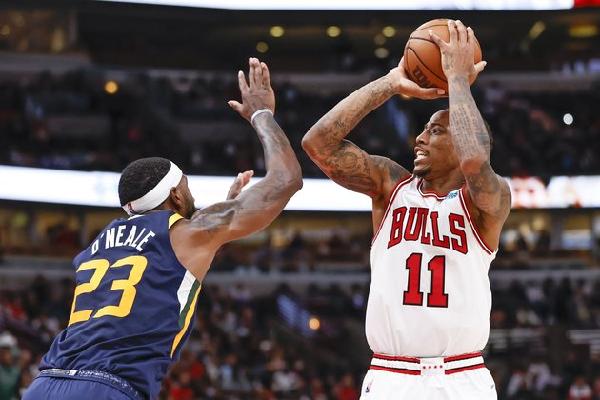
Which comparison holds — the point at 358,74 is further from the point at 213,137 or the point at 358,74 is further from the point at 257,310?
the point at 257,310

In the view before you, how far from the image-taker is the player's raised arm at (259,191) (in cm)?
561

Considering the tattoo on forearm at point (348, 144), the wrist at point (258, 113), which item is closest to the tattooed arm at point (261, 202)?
the wrist at point (258, 113)

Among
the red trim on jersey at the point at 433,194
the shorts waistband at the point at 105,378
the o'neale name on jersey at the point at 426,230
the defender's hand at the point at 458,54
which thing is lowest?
the shorts waistband at the point at 105,378

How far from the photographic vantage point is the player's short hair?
5609 mm

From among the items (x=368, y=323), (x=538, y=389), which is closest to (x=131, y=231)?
(x=368, y=323)

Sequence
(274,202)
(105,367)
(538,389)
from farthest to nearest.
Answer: (538,389) → (274,202) → (105,367)

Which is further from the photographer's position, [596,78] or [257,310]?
[596,78]

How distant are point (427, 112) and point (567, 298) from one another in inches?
304

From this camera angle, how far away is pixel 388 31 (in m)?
32.7

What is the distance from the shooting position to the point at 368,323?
642 cm

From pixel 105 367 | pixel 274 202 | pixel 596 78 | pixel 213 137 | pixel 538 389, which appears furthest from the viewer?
pixel 596 78

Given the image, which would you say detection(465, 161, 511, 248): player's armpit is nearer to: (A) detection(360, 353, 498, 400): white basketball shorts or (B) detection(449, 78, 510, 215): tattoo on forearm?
(B) detection(449, 78, 510, 215): tattoo on forearm

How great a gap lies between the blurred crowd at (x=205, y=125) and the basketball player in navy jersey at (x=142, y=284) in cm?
2122

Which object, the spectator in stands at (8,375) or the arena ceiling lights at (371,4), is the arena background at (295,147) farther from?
the spectator in stands at (8,375)
